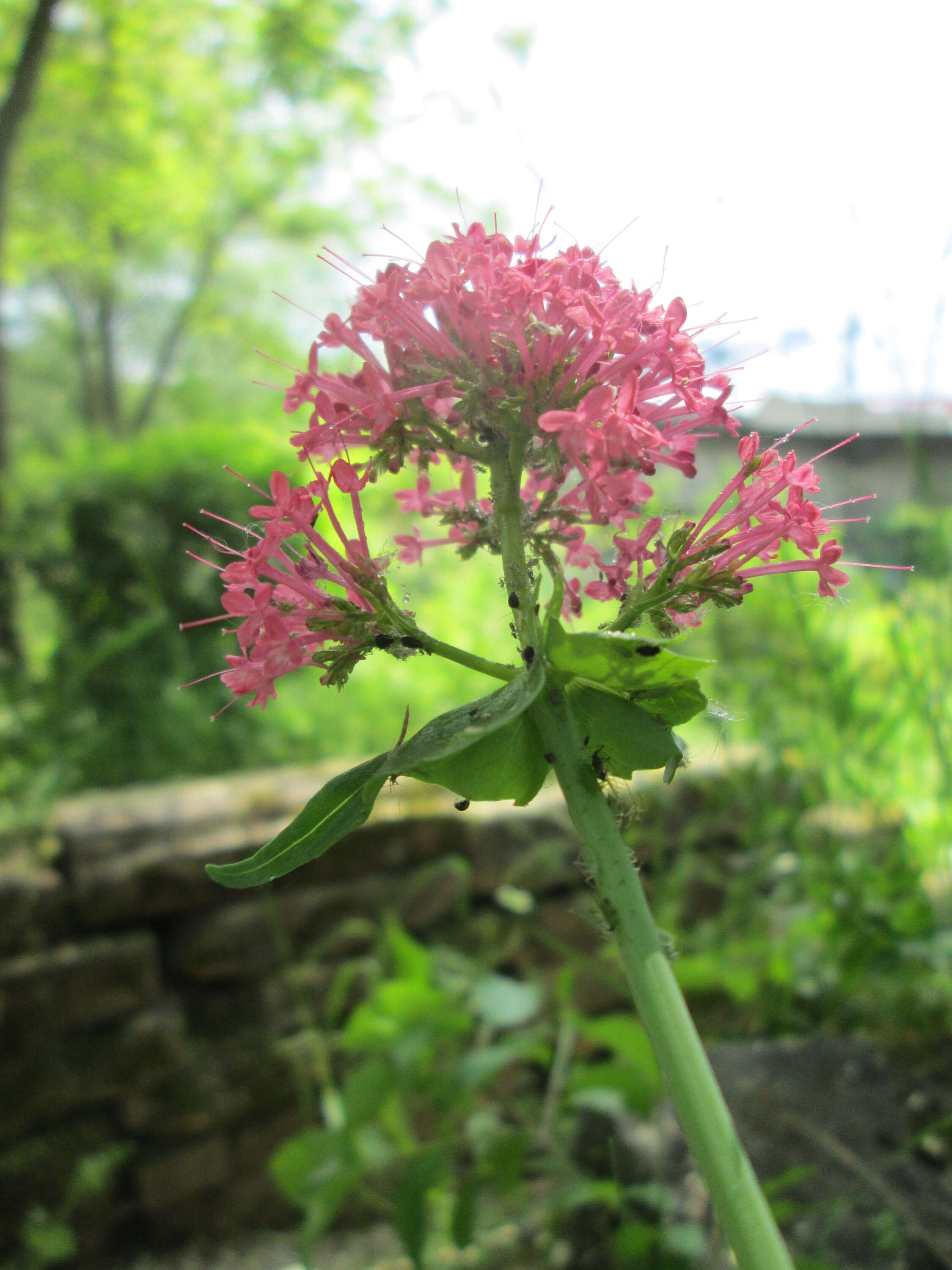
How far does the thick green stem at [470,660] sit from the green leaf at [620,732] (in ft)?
0.14

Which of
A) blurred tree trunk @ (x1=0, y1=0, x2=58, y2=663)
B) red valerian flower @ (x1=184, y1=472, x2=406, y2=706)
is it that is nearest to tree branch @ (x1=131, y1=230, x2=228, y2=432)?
blurred tree trunk @ (x1=0, y1=0, x2=58, y2=663)

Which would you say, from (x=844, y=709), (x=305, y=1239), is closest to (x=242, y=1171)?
(x=305, y=1239)

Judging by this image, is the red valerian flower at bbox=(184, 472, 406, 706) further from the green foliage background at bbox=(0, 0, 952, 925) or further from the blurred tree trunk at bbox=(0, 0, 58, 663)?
the blurred tree trunk at bbox=(0, 0, 58, 663)

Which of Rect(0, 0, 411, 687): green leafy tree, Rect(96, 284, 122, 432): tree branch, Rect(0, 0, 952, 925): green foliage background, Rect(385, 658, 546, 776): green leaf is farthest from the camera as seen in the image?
Rect(96, 284, 122, 432): tree branch

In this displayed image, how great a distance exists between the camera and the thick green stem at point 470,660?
19.9 inches

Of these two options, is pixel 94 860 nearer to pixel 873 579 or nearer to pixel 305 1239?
pixel 305 1239

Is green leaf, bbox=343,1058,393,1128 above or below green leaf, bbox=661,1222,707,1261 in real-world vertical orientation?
above

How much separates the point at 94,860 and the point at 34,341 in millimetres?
12784

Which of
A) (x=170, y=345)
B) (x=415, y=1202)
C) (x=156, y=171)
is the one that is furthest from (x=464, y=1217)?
(x=170, y=345)

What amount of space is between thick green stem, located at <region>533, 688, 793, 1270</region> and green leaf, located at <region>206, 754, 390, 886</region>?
0.11 meters

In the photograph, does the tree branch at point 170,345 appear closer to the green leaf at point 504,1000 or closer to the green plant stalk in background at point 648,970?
the green leaf at point 504,1000

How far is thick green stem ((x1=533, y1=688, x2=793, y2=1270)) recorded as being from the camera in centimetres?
44

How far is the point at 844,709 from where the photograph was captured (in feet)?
4.61

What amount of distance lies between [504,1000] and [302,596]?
97cm
